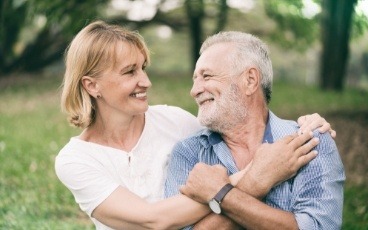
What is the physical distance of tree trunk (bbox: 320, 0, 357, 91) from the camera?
12422 millimetres

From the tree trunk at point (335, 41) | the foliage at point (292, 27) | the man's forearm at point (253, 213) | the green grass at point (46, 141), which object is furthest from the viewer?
the foliage at point (292, 27)

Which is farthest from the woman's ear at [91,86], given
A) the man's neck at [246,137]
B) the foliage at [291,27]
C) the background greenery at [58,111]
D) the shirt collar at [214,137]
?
the foliage at [291,27]

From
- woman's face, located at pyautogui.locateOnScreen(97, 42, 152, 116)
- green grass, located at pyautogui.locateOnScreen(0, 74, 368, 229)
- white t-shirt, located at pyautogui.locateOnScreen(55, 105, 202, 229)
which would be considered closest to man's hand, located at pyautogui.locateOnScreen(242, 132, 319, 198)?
white t-shirt, located at pyautogui.locateOnScreen(55, 105, 202, 229)

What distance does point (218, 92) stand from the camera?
3.53 meters

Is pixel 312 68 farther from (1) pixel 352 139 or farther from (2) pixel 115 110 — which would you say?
(2) pixel 115 110

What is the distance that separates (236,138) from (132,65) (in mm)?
779

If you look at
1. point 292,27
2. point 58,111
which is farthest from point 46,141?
point 292,27

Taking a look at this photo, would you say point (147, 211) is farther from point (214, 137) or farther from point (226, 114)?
point (226, 114)

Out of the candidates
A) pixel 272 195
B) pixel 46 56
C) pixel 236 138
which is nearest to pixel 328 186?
pixel 272 195

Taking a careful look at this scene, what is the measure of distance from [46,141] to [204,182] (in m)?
7.69

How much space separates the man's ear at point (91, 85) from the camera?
3.70 metres

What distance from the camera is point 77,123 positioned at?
3809mm

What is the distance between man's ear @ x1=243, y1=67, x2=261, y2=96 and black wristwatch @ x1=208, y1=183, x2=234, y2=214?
2.45ft

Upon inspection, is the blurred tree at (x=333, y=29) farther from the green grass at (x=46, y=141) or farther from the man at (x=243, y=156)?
the man at (x=243, y=156)
